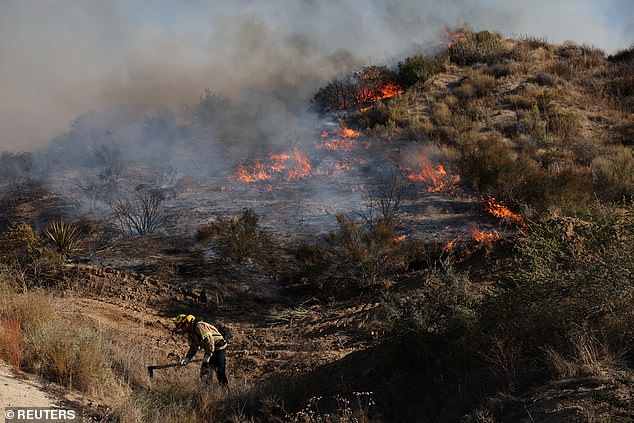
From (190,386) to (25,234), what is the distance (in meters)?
7.66

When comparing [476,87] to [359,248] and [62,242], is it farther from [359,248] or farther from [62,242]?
[62,242]

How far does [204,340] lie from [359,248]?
472 centimetres

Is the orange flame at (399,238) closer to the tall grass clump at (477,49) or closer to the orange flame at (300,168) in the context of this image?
the orange flame at (300,168)

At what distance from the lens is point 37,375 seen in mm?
5086

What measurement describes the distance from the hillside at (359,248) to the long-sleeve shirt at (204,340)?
528mm

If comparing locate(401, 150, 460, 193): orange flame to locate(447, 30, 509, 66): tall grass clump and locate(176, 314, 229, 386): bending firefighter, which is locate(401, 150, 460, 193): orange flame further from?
locate(447, 30, 509, 66): tall grass clump

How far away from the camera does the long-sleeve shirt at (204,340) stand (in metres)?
6.59

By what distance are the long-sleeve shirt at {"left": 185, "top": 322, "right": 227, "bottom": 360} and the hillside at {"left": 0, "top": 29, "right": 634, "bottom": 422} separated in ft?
1.73

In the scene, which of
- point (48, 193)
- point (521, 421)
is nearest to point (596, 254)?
point (521, 421)

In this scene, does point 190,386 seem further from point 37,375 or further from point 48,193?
point 48,193

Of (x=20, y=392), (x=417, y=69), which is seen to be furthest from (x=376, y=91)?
(x=20, y=392)

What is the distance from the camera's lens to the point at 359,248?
10484 millimetres

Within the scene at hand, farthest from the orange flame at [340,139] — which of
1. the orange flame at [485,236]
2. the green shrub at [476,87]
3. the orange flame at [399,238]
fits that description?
the orange flame at [485,236]

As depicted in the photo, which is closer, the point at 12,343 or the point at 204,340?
the point at 12,343
